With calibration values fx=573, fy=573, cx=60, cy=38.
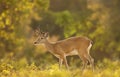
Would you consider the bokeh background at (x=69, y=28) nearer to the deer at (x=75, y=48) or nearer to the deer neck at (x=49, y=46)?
the deer neck at (x=49, y=46)

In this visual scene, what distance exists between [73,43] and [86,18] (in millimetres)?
17740

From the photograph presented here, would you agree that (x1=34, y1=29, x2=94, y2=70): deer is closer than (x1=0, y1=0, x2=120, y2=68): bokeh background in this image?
Yes

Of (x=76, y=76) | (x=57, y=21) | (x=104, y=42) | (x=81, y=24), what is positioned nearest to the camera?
(x=76, y=76)

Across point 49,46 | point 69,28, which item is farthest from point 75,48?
point 69,28

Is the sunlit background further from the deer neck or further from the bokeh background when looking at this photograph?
the deer neck

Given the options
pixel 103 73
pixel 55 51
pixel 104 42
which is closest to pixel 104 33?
pixel 104 42

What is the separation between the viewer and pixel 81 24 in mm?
38344

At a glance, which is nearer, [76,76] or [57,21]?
[76,76]

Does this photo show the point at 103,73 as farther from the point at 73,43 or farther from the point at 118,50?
the point at 118,50

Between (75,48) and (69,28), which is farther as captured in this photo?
(69,28)

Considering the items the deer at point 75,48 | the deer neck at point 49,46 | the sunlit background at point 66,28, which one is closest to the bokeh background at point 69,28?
the sunlit background at point 66,28

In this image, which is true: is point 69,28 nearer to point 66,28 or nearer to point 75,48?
point 66,28

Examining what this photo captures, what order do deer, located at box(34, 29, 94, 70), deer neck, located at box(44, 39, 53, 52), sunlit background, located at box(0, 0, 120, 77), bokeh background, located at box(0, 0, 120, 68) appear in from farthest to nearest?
bokeh background, located at box(0, 0, 120, 68) < sunlit background, located at box(0, 0, 120, 77) < deer neck, located at box(44, 39, 53, 52) < deer, located at box(34, 29, 94, 70)

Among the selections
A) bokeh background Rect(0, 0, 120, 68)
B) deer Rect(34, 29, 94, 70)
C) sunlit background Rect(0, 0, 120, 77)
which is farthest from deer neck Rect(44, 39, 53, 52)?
bokeh background Rect(0, 0, 120, 68)
